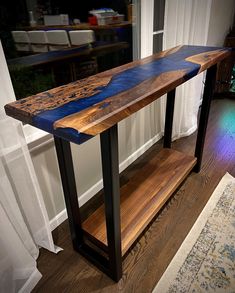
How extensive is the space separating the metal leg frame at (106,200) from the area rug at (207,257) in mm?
274

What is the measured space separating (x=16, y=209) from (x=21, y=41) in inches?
45.1

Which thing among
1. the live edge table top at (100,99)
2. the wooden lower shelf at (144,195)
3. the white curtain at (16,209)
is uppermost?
the live edge table top at (100,99)

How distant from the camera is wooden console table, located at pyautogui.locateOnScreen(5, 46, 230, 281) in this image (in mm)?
698

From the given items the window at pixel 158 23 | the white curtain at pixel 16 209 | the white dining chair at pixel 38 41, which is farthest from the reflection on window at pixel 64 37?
the white curtain at pixel 16 209

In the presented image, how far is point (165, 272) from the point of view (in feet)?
3.84

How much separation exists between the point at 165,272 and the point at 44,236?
25.4 inches

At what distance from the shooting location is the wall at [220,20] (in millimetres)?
2639

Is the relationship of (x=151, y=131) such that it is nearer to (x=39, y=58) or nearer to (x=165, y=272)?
(x=39, y=58)

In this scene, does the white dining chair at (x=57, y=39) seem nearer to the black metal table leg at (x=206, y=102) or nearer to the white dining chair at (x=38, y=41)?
the white dining chair at (x=38, y=41)

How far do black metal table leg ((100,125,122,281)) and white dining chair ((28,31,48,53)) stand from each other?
4.49ft

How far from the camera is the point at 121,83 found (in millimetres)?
936

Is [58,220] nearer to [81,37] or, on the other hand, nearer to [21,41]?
[21,41]

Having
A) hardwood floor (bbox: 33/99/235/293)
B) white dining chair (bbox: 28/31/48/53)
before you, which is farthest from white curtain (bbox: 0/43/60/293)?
white dining chair (bbox: 28/31/48/53)

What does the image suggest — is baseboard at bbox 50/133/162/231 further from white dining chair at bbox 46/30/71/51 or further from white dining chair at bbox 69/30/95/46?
white dining chair at bbox 46/30/71/51
